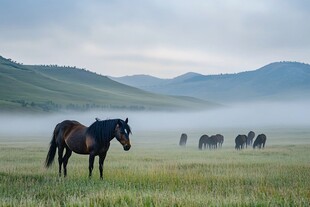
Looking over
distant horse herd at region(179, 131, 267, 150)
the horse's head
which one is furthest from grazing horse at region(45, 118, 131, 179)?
distant horse herd at region(179, 131, 267, 150)

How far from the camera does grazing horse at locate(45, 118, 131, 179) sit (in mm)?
14844

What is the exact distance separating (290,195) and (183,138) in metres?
36.7

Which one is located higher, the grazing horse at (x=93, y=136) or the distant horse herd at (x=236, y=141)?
the grazing horse at (x=93, y=136)

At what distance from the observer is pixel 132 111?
180 meters

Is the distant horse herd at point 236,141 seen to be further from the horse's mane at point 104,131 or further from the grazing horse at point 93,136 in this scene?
the horse's mane at point 104,131

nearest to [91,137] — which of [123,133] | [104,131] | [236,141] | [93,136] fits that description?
[93,136]

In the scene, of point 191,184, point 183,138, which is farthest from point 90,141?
point 183,138

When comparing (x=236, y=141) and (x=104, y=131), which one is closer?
(x=104, y=131)

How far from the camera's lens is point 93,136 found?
→ 15.6 metres

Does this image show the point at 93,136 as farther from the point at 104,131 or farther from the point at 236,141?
the point at 236,141

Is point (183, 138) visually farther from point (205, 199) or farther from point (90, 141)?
point (205, 199)

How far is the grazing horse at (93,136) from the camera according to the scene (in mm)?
14844

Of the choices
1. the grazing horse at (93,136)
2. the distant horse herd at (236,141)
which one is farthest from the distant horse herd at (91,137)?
the distant horse herd at (236,141)

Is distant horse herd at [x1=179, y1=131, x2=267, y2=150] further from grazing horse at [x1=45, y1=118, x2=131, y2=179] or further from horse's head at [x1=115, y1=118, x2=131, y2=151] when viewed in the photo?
horse's head at [x1=115, y1=118, x2=131, y2=151]
